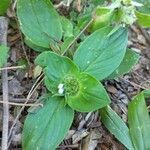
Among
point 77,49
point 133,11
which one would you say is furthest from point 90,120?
point 133,11

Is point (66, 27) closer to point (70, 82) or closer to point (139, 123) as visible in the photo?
point (70, 82)

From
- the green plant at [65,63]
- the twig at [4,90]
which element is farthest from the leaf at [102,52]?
the twig at [4,90]

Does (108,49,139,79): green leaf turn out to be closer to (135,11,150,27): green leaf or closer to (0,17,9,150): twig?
(135,11,150,27): green leaf

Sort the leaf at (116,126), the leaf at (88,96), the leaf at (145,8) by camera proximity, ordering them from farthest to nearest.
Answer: the leaf at (145,8) → the leaf at (116,126) → the leaf at (88,96)

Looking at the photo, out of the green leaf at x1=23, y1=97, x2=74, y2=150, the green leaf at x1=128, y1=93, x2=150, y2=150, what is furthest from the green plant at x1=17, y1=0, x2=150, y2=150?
the green leaf at x1=128, y1=93, x2=150, y2=150

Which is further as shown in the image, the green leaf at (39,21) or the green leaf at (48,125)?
the green leaf at (39,21)

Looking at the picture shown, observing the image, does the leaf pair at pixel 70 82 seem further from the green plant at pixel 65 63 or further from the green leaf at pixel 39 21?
the green leaf at pixel 39 21
